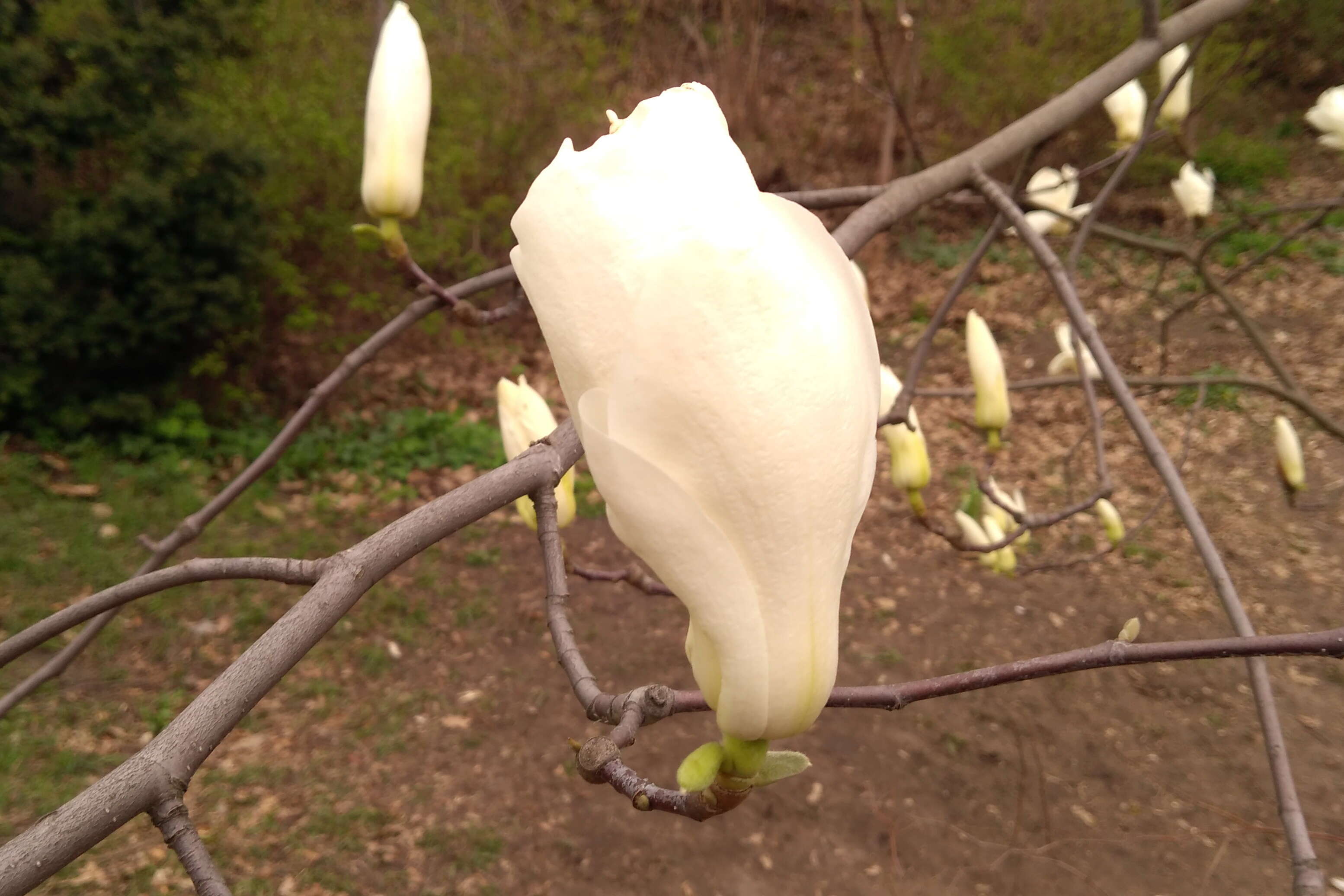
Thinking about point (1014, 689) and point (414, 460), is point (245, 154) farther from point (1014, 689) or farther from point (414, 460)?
point (1014, 689)

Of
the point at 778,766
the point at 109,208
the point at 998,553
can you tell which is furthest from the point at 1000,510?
the point at 109,208

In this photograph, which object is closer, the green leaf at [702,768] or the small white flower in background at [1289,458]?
the green leaf at [702,768]

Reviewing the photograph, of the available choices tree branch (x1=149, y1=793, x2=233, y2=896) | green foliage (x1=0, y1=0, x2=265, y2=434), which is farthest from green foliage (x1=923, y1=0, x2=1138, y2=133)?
tree branch (x1=149, y1=793, x2=233, y2=896)

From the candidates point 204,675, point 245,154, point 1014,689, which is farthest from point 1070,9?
point 204,675

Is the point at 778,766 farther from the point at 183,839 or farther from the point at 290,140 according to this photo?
the point at 290,140

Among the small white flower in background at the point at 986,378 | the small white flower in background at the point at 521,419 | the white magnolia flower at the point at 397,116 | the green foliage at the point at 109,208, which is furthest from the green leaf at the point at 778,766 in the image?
the green foliage at the point at 109,208

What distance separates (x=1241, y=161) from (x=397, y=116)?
6584 millimetres

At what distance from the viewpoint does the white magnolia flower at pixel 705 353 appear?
0.38 meters

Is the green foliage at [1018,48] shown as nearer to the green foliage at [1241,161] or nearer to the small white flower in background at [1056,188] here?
the green foliage at [1241,161]

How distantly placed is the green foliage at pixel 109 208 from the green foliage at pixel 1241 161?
19.6 ft

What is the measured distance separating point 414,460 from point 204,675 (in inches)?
57.7

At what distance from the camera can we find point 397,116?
3.58ft

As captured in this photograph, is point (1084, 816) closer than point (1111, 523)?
No

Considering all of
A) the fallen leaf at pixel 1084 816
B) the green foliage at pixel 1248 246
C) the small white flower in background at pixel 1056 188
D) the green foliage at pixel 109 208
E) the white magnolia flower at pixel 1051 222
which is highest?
the green foliage at pixel 109 208
